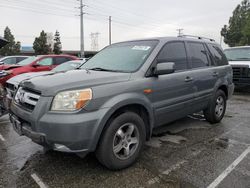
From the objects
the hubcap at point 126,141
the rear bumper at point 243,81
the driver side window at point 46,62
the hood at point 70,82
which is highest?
the driver side window at point 46,62

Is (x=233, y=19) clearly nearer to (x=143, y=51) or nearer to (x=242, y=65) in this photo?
(x=242, y=65)

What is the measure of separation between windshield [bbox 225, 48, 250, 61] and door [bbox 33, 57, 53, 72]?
7.97 m

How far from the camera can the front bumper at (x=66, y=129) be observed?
253 cm

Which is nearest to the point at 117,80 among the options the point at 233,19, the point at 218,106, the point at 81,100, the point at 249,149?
the point at 81,100

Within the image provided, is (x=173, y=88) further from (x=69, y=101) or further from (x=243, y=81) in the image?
(x=243, y=81)

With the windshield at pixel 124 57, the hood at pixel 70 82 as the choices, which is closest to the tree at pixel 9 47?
the windshield at pixel 124 57

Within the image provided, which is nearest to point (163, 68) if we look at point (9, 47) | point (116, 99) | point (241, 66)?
point (116, 99)

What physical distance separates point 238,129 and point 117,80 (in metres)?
3.20

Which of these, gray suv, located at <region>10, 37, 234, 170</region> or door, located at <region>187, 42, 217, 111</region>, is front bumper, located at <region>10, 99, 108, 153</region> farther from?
door, located at <region>187, 42, 217, 111</region>

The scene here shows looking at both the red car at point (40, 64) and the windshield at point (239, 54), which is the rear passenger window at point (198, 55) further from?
the red car at point (40, 64)

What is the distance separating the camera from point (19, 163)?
10.8 ft

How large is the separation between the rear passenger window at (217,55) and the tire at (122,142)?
9.19 feet

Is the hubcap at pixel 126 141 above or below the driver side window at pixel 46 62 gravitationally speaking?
below

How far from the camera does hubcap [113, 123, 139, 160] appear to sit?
2.99m
